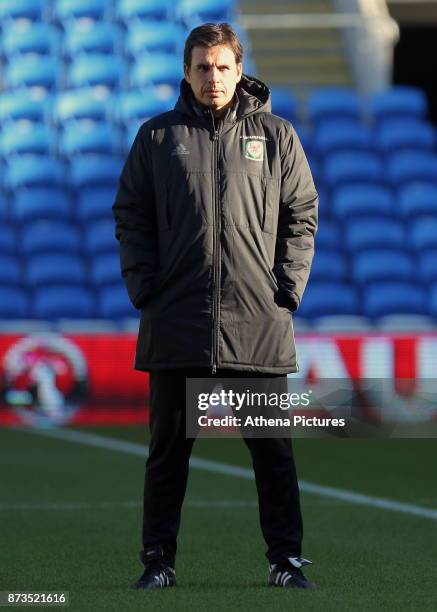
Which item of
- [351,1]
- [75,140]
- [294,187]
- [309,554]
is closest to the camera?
[294,187]

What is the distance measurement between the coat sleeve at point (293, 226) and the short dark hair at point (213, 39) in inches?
12.1

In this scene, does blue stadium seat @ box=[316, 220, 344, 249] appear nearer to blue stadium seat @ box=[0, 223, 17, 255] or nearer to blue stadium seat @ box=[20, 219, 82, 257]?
blue stadium seat @ box=[20, 219, 82, 257]

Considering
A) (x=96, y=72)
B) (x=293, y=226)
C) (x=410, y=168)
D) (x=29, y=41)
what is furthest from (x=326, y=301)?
(x=293, y=226)

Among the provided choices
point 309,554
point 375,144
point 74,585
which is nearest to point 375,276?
point 375,144

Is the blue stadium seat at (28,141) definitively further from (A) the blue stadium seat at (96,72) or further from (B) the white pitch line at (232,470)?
(B) the white pitch line at (232,470)

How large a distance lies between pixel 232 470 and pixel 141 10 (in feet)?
29.3

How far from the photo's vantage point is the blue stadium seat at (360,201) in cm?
1508

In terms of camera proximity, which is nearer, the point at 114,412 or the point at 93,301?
the point at 114,412

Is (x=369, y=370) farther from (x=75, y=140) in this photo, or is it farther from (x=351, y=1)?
(x=351, y=1)

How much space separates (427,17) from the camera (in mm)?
17797

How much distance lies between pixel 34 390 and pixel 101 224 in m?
3.02

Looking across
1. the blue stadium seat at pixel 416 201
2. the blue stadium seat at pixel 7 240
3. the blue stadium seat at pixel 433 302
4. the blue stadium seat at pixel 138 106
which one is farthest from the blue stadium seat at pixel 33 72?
the blue stadium seat at pixel 433 302

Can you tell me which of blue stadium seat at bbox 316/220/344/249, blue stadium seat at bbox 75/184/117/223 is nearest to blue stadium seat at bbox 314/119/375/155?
blue stadium seat at bbox 316/220/344/249

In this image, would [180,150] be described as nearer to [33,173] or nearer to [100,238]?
[100,238]
